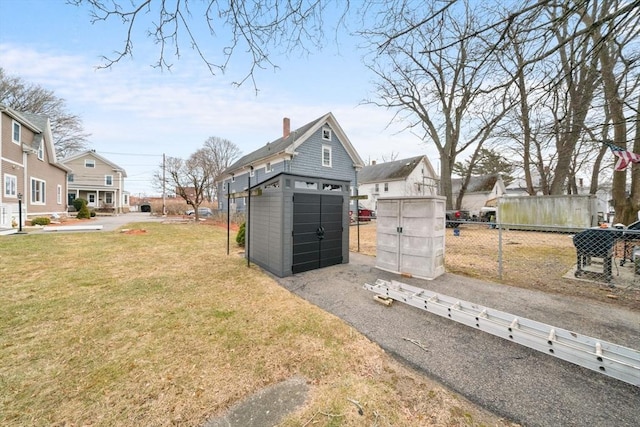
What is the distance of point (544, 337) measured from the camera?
2639mm

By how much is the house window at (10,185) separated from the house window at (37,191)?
7.29 feet

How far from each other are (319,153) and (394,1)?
48.3ft

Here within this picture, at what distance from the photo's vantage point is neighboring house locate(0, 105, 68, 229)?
12.7m

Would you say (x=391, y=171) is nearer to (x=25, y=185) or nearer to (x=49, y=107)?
(x=25, y=185)

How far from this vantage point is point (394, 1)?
269 centimetres

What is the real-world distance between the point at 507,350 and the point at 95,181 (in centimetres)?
3937

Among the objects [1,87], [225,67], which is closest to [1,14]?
[225,67]

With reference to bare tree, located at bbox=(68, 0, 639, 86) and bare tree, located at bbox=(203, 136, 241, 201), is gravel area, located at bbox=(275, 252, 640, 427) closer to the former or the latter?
bare tree, located at bbox=(68, 0, 639, 86)

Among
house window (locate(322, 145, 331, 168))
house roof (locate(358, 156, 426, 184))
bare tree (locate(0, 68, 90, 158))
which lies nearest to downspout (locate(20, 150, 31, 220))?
bare tree (locate(0, 68, 90, 158))

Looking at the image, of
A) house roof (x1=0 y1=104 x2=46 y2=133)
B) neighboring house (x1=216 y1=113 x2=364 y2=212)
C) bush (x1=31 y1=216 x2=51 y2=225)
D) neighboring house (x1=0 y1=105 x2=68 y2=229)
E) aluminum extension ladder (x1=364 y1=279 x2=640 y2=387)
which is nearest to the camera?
aluminum extension ladder (x1=364 y1=279 x2=640 y2=387)

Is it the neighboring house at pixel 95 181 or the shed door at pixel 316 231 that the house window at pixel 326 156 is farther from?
the neighboring house at pixel 95 181

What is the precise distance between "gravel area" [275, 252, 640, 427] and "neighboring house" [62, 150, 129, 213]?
35.7 metres

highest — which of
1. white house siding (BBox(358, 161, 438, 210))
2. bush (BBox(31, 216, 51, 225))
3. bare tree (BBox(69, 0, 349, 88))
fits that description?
white house siding (BBox(358, 161, 438, 210))

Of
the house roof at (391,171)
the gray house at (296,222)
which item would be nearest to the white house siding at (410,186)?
the house roof at (391,171)
